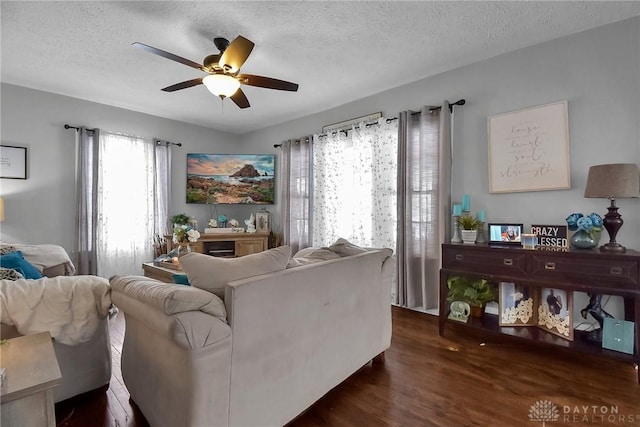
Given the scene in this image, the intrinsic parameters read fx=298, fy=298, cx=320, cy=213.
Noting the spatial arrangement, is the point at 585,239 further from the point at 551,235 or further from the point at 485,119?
the point at 485,119

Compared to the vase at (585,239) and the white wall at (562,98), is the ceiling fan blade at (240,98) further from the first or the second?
the vase at (585,239)

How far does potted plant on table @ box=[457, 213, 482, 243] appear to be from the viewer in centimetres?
270

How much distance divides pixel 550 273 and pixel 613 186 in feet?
2.30

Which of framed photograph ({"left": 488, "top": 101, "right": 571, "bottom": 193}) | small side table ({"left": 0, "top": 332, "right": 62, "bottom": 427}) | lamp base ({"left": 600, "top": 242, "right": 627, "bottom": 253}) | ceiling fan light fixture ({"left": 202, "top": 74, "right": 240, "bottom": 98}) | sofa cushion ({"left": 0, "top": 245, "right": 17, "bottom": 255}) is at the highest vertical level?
ceiling fan light fixture ({"left": 202, "top": 74, "right": 240, "bottom": 98})

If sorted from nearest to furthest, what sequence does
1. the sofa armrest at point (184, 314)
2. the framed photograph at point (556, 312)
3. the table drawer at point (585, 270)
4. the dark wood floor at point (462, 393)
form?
the sofa armrest at point (184, 314)
the dark wood floor at point (462, 393)
the table drawer at point (585, 270)
the framed photograph at point (556, 312)

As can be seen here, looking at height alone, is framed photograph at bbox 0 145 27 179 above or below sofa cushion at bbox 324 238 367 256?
above

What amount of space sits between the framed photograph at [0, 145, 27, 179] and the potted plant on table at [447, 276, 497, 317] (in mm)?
4851

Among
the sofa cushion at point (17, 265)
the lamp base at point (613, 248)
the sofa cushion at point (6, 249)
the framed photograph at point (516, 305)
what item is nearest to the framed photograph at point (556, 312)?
the framed photograph at point (516, 305)

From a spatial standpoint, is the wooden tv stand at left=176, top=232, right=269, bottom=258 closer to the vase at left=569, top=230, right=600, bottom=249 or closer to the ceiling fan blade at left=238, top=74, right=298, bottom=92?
the ceiling fan blade at left=238, top=74, right=298, bottom=92

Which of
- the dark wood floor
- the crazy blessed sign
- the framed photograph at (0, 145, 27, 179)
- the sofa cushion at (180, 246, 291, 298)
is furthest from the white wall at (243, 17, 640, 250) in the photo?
the framed photograph at (0, 145, 27, 179)

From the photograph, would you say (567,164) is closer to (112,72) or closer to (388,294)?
(388,294)

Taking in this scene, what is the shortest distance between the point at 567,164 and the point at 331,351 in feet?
7.95

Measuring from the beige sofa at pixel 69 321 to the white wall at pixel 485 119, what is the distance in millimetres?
2785

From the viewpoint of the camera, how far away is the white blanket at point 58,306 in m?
1.45
